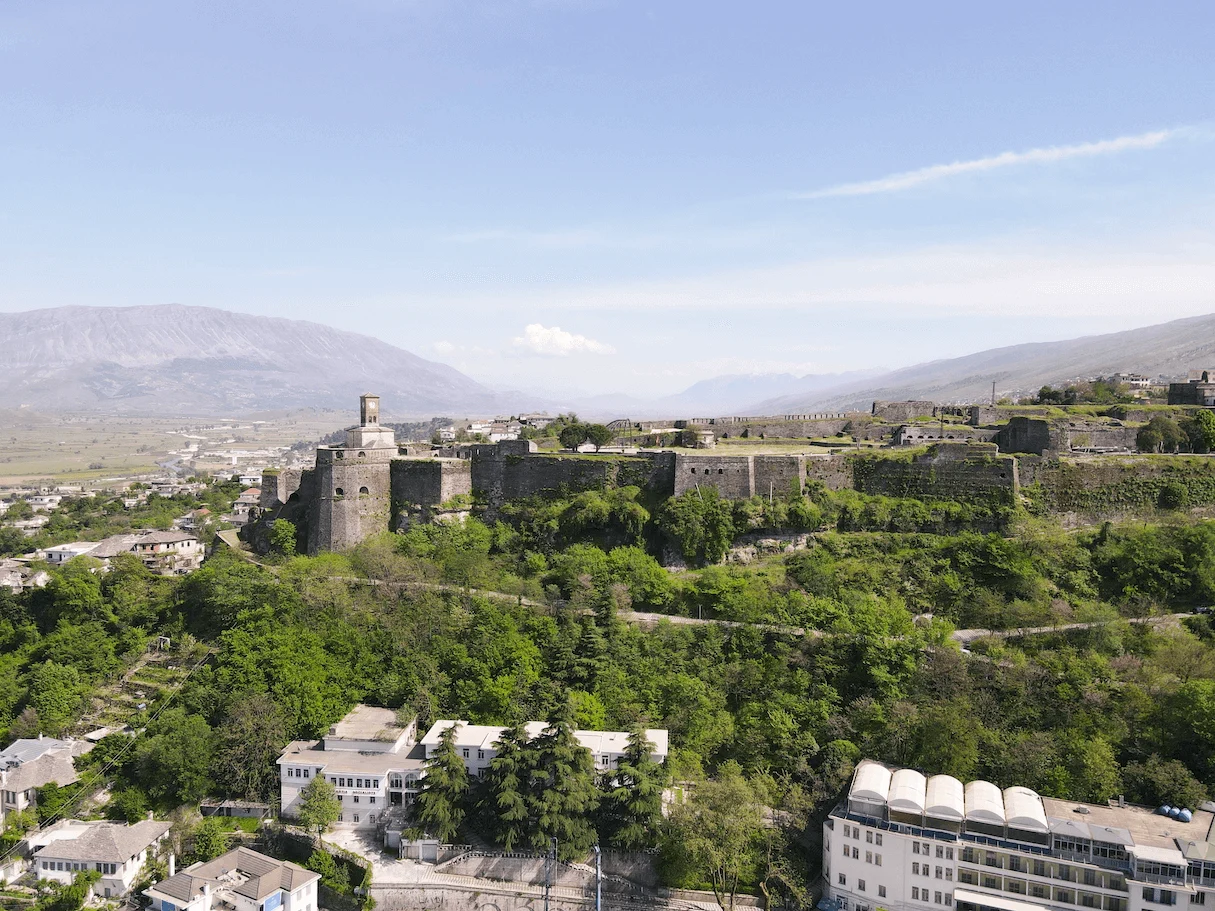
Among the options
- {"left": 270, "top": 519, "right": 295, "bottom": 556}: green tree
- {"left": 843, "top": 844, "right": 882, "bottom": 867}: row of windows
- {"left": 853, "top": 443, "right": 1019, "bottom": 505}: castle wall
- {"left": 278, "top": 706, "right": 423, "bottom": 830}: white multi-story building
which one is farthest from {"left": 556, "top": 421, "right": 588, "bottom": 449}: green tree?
{"left": 843, "top": 844, "right": 882, "bottom": 867}: row of windows

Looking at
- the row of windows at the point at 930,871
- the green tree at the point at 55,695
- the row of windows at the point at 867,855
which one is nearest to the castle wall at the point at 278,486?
the green tree at the point at 55,695

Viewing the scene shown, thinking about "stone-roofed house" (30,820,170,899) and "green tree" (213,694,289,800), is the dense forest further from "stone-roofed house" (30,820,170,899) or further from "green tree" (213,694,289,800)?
"stone-roofed house" (30,820,170,899)

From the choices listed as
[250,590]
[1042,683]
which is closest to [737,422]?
[1042,683]

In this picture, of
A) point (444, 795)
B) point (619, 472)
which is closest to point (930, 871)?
point (444, 795)

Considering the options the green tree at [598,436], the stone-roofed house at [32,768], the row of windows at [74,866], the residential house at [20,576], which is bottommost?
the row of windows at [74,866]

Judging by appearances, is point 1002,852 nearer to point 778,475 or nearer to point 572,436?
point 778,475

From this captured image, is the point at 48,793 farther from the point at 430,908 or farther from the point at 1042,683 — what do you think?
the point at 1042,683

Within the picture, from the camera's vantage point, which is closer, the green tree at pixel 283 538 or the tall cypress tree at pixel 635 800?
the tall cypress tree at pixel 635 800

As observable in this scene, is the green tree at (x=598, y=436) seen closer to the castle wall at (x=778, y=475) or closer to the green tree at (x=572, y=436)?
the green tree at (x=572, y=436)
